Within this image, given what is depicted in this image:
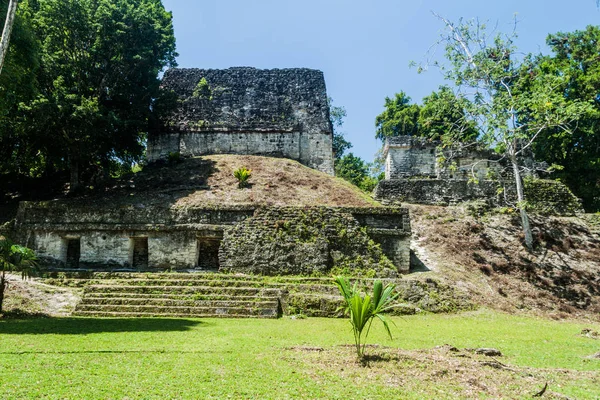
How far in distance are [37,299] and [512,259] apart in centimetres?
1323

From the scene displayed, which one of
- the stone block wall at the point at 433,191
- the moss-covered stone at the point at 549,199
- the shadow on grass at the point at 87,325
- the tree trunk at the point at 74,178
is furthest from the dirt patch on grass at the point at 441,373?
the tree trunk at the point at 74,178

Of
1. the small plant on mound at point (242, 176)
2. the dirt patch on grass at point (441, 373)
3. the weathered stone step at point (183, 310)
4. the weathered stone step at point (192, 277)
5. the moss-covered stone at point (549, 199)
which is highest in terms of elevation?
the small plant on mound at point (242, 176)

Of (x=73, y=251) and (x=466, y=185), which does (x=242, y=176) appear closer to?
(x=73, y=251)

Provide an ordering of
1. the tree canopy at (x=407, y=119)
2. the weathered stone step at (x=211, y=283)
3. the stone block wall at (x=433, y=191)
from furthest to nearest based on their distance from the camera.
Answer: the tree canopy at (x=407, y=119)
the stone block wall at (x=433, y=191)
the weathered stone step at (x=211, y=283)

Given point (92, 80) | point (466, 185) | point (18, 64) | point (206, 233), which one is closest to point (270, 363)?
point (206, 233)

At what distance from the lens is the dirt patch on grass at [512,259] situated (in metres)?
12.5

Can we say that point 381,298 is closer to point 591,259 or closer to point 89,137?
point 591,259

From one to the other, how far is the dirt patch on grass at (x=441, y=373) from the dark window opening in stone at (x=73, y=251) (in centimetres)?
1042

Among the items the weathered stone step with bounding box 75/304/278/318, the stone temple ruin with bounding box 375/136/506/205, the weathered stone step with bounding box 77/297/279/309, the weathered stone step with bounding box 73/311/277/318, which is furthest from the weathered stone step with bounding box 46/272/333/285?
the stone temple ruin with bounding box 375/136/506/205

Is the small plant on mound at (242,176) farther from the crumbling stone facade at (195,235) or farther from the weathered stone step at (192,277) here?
the weathered stone step at (192,277)

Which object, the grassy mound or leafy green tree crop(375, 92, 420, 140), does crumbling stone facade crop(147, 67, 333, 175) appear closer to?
the grassy mound

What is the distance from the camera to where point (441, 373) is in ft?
16.1

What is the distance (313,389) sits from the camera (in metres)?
4.32

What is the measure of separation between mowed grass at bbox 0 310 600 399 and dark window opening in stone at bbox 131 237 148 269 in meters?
5.56
